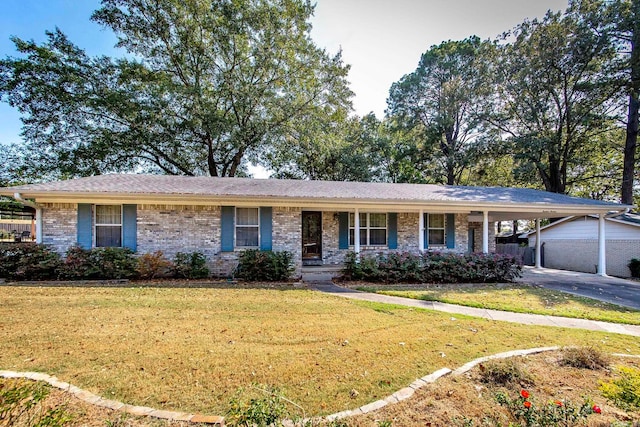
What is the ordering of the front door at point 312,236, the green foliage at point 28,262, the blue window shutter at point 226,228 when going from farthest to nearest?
the front door at point 312,236
the blue window shutter at point 226,228
the green foliage at point 28,262

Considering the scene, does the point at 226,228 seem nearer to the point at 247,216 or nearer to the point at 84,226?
the point at 247,216

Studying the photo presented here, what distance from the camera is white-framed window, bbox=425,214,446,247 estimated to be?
12539 millimetres

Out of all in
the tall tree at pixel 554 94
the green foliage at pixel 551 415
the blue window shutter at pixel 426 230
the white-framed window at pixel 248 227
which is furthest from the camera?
the tall tree at pixel 554 94

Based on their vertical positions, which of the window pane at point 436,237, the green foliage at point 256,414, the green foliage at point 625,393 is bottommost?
the green foliage at point 625,393

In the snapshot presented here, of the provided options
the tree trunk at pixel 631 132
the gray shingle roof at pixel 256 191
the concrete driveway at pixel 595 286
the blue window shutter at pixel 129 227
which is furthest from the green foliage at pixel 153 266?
the tree trunk at pixel 631 132

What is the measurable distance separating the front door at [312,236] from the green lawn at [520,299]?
393 cm

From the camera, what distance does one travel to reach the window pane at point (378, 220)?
12.2 m

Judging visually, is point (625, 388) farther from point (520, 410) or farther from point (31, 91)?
point (31, 91)

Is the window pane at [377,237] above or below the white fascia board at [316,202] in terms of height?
below

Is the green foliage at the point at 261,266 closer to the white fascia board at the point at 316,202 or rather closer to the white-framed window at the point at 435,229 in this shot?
the white fascia board at the point at 316,202

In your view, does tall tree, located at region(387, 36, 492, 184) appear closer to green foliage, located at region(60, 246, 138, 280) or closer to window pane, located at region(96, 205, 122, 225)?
window pane, located at region(96, 205, 122, 225)

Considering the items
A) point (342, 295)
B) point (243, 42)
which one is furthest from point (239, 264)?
point (243, 42)

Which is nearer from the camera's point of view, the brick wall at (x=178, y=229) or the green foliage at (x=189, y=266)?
the green foliage at (x=189, y=266)

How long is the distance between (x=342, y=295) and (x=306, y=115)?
1544cm
